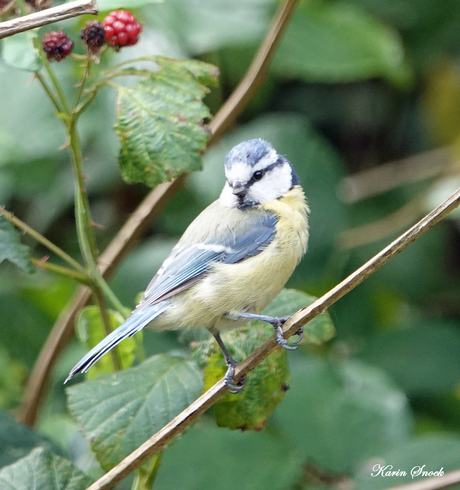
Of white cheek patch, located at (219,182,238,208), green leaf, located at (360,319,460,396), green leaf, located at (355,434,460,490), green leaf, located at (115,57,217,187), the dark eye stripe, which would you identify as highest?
green leaf, located at (115,57,217,187)

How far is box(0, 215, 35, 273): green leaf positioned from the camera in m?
1.04

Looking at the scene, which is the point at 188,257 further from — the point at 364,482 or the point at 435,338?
the point at 435,338

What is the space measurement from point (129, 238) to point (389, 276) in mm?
1011

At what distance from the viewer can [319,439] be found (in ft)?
4.96

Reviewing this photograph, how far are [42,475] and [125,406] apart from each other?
177 millimetres

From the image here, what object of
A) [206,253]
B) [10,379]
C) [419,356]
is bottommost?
[419,356]

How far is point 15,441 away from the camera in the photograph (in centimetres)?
129

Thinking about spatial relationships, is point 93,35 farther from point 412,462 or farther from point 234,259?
point 412,462

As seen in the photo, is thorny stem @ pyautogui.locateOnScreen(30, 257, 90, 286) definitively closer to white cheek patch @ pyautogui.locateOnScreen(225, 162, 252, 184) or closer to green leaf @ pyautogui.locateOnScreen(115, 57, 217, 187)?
green leaf @ pyautogui.locateOnScreen(115, 57, 217, 187)

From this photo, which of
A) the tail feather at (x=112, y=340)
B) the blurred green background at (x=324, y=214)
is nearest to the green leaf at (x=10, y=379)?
the blurred green background at (x=324, y=214)

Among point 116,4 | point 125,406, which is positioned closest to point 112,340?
point 125,406

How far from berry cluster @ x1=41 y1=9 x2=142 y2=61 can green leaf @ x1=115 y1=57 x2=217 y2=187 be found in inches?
3.5

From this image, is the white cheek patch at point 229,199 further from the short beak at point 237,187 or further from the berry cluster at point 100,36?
the berry cluster at point 100,36

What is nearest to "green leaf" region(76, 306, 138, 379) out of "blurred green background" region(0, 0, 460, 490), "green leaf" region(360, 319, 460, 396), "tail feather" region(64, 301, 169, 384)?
"tail feather" region(64, 301, 169, 384)
